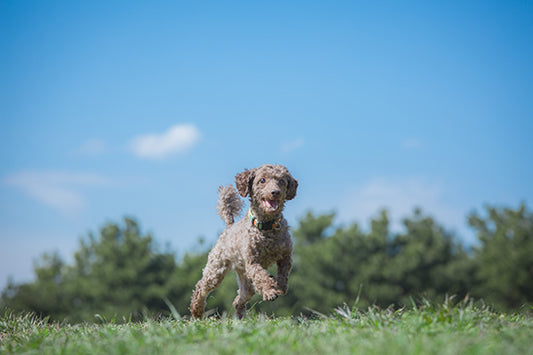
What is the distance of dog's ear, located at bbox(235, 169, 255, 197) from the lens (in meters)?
6.70

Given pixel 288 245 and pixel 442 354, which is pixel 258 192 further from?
pixel 442 354

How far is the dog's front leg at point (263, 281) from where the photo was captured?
18.6 feet

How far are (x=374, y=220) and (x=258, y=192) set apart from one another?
32.9 m

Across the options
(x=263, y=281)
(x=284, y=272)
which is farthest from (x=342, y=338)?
(x=284, y=272)

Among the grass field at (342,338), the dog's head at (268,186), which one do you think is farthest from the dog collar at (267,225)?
the grass field at (342,338)

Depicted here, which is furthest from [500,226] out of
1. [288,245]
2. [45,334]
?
[45,334]

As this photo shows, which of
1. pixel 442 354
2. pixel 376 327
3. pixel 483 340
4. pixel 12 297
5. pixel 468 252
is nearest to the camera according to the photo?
pixel 442 354

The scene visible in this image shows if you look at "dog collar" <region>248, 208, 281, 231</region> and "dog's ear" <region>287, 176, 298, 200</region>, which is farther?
"dog's ear" <region>287, 176, 298, 200</region>

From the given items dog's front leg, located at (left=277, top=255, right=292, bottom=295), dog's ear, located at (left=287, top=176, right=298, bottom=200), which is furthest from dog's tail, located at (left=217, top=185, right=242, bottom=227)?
dog's front leg, located at (left=277, top=255, right=292, bottom=295)

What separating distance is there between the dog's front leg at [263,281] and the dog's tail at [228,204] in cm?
172

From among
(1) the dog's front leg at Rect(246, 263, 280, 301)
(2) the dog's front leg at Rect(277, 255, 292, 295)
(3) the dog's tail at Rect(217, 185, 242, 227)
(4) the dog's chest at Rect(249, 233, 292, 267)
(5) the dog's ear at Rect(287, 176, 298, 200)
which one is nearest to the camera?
(1) the dog's front leg at Rect(246, 263, 280, 301)

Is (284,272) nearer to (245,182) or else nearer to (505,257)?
(245,182)

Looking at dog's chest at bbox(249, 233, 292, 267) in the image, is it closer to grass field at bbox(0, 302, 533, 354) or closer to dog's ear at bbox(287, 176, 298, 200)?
dog's ear at bbox(287, 176, 298, 200)

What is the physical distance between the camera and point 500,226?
122ft
